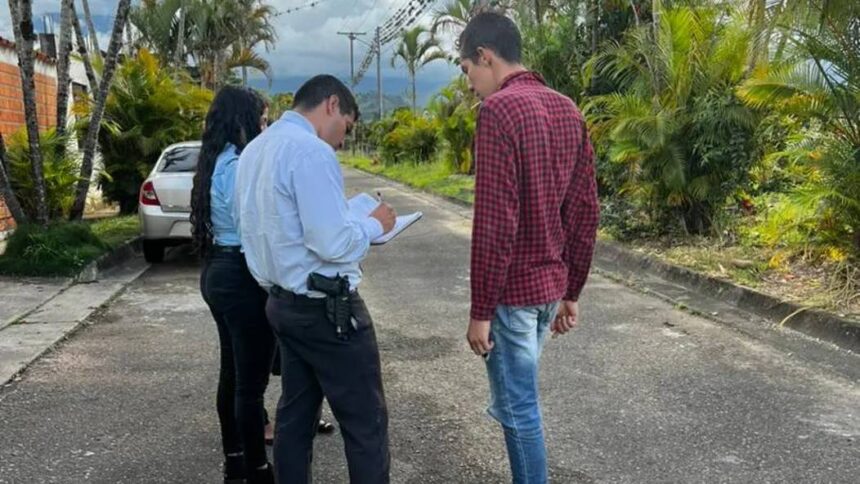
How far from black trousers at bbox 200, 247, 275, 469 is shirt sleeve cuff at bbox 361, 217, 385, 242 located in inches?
30.1

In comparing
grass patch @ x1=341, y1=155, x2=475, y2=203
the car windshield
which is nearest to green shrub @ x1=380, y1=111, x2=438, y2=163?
grass patch @ x1=341, y1=155, x2=475, y2=203

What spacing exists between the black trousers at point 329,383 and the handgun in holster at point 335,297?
0.03 meters

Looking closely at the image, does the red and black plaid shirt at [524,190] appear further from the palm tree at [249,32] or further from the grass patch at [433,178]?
the palm tree at [249,32]

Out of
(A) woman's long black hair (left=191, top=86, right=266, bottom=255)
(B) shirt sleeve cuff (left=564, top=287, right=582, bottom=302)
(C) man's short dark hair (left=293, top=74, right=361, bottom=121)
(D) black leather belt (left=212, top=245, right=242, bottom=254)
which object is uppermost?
(C) man's short dark hair (left=293, top=74, right=361, bottom=121)

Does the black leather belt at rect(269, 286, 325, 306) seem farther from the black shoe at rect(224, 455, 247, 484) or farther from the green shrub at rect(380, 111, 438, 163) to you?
the green shrub at rect(380, 111, 438, 163)

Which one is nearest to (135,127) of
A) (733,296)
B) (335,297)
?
(733,296)

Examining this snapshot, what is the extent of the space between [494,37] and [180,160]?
300 inches

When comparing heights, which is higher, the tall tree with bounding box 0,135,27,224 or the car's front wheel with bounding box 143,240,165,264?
the tall tree with bounding box 0,135,27,224

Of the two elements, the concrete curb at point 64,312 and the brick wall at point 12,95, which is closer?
the concrete curb at point 64,312

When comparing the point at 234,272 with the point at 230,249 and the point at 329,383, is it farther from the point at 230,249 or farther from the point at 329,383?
the point at 329,383

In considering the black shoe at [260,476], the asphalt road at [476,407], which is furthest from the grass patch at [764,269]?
the black shoe at [260,476]

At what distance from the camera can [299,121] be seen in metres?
2.71

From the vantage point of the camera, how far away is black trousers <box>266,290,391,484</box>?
8.70 feet

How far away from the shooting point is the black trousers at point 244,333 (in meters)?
3.18
